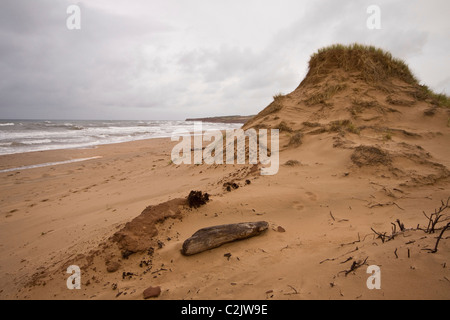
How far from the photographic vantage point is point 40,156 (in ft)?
34.6

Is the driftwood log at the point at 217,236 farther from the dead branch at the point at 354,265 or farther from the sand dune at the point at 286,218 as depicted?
the dead branch at the point at 354,265

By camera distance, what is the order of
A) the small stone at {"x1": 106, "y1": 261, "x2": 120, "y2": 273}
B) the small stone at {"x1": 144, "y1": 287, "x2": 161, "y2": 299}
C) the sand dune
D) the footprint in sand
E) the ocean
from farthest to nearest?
the ocean, the footprint in sand, the small stone at {"x1": 106, "y1": 261, "x2": 120, "y2": 273}, the small stone at {"x1": 144, "y1": 287, "x2": 161, "y2": 299}, the sand dune

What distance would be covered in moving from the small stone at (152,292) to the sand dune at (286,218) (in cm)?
4

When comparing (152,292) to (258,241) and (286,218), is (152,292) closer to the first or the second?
(258,241)

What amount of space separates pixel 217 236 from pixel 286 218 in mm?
989

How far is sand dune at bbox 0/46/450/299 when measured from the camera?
1582mm

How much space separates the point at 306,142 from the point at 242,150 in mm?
1457

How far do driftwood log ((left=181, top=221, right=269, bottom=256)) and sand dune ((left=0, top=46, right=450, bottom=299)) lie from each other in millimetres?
69

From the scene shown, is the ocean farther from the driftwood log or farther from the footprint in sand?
the footprint in sand

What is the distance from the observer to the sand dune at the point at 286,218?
158cm

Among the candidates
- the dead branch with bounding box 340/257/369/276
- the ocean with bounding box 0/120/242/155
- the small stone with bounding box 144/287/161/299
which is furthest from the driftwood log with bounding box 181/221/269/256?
the ocean with bounding box 0/120/242/155

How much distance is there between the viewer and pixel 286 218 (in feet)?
9.06
